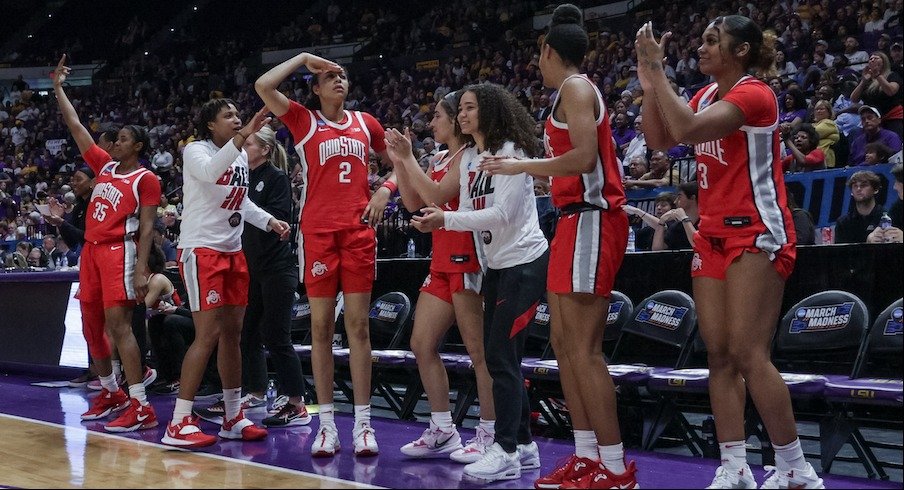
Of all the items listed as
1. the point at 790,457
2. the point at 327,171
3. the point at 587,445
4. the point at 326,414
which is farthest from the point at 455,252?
the point at 790,457

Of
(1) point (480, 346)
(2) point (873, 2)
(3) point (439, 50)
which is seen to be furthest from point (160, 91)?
(1) point (480, 346)

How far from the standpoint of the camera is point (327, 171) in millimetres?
4754

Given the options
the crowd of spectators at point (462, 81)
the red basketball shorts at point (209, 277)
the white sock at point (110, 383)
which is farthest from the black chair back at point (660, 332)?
the white sock at point (110, 383)

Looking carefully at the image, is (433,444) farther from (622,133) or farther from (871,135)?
(622,133)

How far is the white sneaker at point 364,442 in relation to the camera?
14.7 feet

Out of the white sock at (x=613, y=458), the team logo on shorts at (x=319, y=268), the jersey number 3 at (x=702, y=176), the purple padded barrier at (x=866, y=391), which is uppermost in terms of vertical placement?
the jersey number 3 at (x=702, y=176)

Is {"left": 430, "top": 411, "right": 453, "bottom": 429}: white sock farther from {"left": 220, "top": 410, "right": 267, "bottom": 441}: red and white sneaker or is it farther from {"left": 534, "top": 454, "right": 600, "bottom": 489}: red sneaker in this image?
{"left": 220, "top": 410, "right": 267, "bottom": 441}: red and white sneaker

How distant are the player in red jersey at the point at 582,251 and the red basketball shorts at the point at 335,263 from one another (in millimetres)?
1265

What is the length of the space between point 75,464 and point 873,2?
1107 centimetres

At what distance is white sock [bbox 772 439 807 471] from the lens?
11.4ft

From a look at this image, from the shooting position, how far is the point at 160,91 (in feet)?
85.8

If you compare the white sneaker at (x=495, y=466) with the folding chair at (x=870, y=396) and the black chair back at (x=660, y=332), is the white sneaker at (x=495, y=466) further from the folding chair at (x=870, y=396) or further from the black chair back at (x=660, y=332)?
the black chair back at (x=660, y=332)

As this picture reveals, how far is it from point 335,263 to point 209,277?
81 cm

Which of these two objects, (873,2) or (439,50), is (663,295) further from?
(439,50)
